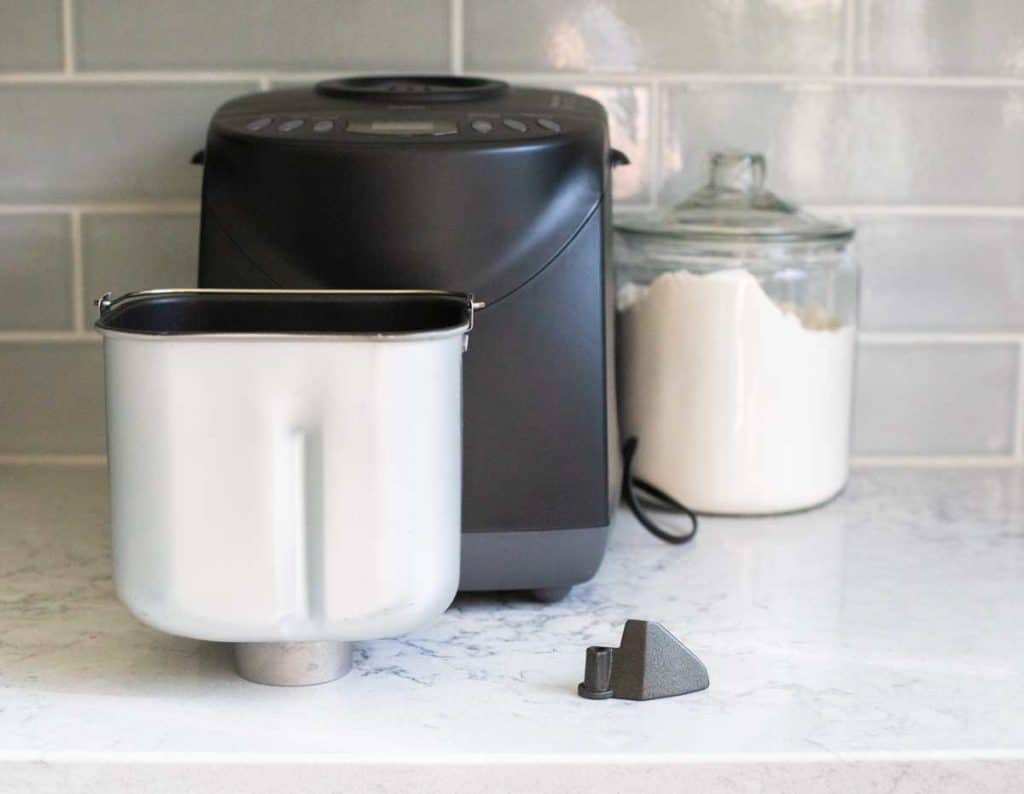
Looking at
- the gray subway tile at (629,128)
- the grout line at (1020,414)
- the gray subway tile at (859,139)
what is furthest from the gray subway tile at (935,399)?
the gray subway tile at (629,128)

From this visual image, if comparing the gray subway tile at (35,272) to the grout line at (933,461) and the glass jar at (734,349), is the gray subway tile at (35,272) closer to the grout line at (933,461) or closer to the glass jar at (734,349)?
the glass jar at (734,349)

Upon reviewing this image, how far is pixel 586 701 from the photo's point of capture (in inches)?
25.5

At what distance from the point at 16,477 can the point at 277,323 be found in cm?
45

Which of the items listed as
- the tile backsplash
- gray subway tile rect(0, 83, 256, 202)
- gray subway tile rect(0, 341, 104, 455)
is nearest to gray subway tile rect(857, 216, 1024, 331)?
the tile backsplash

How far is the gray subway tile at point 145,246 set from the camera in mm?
1045

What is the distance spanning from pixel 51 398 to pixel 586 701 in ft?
1.91

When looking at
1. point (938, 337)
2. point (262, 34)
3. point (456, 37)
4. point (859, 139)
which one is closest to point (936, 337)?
point (938, 337)

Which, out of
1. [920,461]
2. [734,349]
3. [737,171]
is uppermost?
[737,171]

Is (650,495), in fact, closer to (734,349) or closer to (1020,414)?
(734,349)

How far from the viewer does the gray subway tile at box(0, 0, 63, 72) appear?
102cm

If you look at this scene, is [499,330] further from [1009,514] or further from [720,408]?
[1009,514]

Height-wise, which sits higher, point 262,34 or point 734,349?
point 262,34

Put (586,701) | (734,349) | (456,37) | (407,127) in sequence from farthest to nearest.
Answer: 1. (456,37)
2. (734,349)
3. (407,127)
4. (586,701)

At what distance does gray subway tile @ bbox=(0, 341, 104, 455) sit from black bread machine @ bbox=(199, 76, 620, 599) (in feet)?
1.10
